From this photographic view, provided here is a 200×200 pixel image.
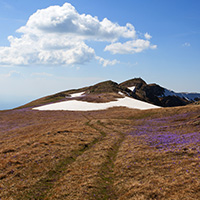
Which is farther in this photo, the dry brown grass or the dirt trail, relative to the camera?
the dirt trail

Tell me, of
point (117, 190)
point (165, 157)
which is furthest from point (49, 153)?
point (165, 157)

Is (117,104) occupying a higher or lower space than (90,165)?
higher

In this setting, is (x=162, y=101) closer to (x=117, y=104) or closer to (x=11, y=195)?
(x=117, y=104)

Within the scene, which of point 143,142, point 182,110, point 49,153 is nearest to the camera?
point 49,153

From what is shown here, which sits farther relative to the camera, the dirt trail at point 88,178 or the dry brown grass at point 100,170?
the dirt trail at point 88,178

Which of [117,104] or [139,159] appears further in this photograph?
[117,104]

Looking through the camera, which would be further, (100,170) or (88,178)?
(100,170)

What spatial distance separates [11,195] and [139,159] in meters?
13.2

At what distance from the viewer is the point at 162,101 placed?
569 ft

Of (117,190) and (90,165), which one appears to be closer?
(117,190)

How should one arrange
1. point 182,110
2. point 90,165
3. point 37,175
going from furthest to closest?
1. point 182,110
2. point 90,165
3. point 37,175

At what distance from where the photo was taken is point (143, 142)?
1059 inches

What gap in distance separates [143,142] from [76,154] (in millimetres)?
10938

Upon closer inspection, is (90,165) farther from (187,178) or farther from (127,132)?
(127,132)
